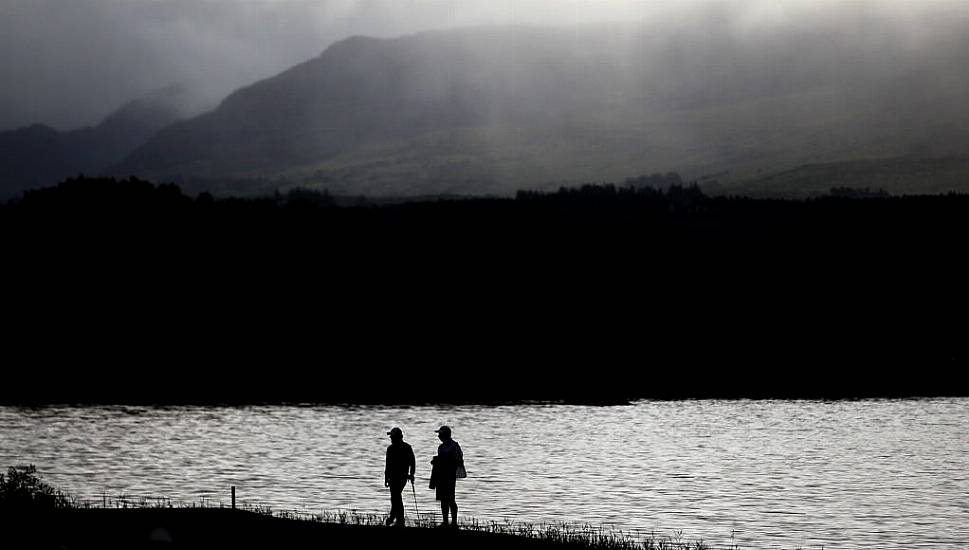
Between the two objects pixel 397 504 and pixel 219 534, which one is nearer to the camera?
pixel 219 534

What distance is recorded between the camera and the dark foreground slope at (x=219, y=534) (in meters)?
38.7

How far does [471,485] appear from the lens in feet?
242

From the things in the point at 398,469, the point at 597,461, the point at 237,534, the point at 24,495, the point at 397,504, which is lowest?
the point at 597,461

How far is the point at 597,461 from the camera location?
294ft

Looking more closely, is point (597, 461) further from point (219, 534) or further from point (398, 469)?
point (219, 534)

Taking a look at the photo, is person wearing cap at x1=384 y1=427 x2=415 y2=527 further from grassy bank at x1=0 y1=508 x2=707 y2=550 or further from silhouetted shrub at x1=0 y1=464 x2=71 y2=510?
silhouetted shrub at x1=0 y1=464 x2=71 y2=510

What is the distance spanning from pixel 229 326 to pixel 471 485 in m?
120

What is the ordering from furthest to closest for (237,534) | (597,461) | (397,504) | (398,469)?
(597,461)
(397,504)
(398,469)
(237,534)

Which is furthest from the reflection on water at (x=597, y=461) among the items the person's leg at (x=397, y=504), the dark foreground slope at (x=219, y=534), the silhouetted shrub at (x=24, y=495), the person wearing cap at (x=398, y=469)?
the silhouetted shrub at (x=24, y=495)

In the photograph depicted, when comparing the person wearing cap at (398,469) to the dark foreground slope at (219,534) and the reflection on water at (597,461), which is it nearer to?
the dark foreground slope at (219,534)

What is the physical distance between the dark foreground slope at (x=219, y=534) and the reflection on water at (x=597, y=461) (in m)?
16.6

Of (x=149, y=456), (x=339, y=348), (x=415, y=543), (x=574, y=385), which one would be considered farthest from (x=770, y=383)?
(x=415, y=543)

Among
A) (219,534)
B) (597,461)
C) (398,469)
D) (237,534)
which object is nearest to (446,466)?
(398,469)

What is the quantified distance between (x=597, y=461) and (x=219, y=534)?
5113 centimetres
